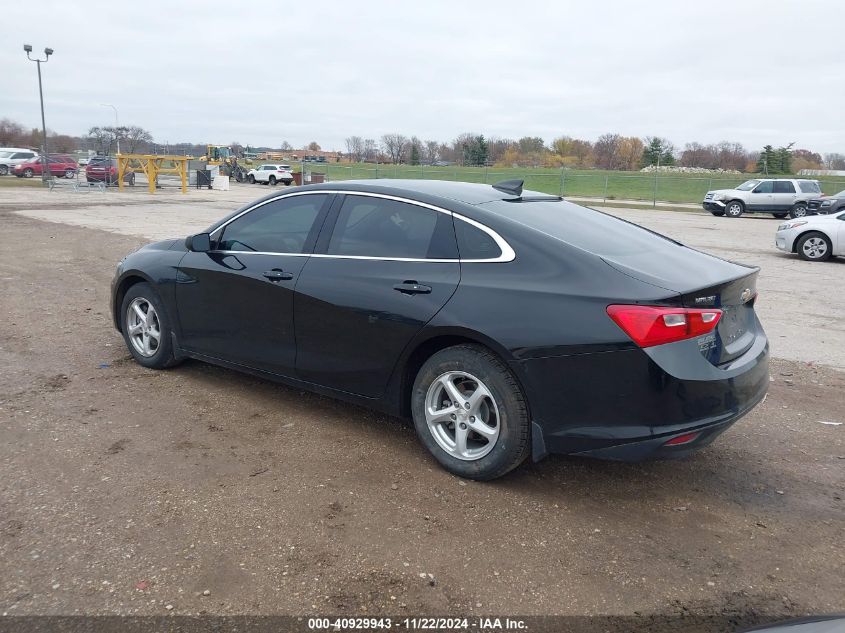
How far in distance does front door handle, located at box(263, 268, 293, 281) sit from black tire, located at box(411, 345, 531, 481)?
1176 millimetres

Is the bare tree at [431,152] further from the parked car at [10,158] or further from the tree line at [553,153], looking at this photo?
the parked car at [10,158]

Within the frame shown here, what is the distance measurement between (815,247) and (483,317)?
13685 millimetres

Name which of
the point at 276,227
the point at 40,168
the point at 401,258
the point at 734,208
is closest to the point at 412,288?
the point at 401,258

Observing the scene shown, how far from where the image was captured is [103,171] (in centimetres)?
3822

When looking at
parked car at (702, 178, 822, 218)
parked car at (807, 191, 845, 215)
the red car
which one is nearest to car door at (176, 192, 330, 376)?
parked car at (807, 191, 845, 215)

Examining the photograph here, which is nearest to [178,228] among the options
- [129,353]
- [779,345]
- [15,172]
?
[129,353]

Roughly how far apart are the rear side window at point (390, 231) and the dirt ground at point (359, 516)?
1.19 m

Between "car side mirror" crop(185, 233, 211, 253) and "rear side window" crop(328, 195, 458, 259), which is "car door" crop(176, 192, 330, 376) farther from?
"rear side window" crop(328, 195, 458, 259)

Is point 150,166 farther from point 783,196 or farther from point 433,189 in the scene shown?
point 433,189

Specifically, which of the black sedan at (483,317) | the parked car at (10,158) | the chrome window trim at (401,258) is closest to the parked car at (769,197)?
the black sedan at (483,317)

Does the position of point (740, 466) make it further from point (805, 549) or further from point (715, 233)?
point (715, 233)

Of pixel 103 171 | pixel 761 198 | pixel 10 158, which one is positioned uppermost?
pixel 10 158

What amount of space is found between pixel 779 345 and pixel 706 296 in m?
4.33

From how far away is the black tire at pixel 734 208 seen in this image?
1256 inches
